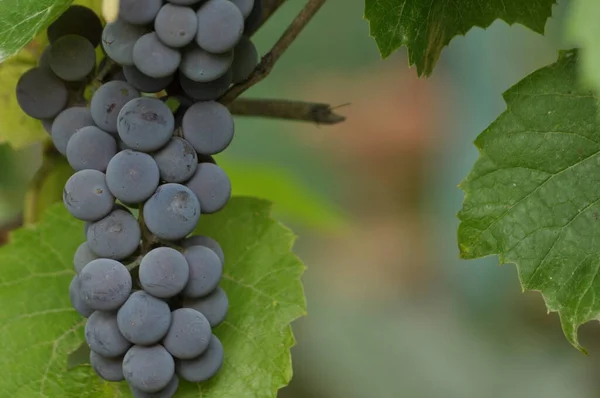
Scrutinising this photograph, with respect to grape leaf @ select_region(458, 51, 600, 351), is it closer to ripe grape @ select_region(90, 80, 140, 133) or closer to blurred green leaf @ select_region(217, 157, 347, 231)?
ripe grape @ select_region(90, 80, 140, 133)

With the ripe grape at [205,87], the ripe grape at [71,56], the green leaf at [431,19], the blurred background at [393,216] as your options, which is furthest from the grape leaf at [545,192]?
the blurred background at [393,216]

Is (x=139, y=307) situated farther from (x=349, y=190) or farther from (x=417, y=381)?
(x=349, y=190)

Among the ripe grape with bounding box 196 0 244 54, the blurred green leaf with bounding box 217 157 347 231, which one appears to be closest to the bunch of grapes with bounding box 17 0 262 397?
the ripe grape with bounding box 196 0 244 54

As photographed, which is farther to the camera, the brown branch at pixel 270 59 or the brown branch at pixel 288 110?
the brown branch at pixel 288 110

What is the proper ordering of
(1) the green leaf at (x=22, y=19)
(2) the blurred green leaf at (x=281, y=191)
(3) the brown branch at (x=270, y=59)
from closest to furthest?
(1) the green leaf at (x=22, y=19) < (3) the brown branch at (x=270, y=59) < (2) the blurred green leaf at (x=281, y=191)

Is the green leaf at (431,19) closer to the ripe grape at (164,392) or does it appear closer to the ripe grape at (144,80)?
the ripe grape at (144,80)

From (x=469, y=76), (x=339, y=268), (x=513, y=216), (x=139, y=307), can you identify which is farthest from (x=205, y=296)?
(x=339, y=268)
